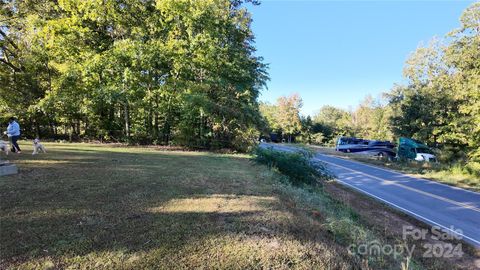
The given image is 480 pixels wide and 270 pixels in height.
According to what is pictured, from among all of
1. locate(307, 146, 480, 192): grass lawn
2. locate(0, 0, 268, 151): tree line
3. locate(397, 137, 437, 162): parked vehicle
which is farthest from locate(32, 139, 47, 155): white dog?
locate(397, 137, 437, 162): parked vehicle

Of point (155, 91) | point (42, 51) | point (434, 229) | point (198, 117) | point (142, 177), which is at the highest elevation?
point (42, 51)

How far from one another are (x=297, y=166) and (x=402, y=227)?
373 centimetres

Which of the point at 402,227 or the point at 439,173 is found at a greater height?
the point at 439,173

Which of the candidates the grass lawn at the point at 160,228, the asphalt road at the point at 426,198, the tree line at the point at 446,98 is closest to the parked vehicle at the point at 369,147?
the tree line at the point at 446,98

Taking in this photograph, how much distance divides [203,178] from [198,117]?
12.2m

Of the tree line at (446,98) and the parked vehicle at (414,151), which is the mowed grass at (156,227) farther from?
the parked vehicle at (414,151)

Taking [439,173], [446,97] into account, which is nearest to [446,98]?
[446,97]

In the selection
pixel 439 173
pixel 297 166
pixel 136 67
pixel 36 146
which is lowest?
pixel 439 173

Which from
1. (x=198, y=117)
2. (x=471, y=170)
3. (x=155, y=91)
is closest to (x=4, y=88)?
(x=155, y=91)

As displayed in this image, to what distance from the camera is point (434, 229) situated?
28.3ft

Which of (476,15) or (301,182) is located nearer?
(301,182)

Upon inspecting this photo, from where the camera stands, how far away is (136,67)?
779 inches

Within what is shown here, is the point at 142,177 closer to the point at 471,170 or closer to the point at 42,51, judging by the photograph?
the point at 42,51

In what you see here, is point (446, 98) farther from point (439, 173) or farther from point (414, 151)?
point (439, 173)
